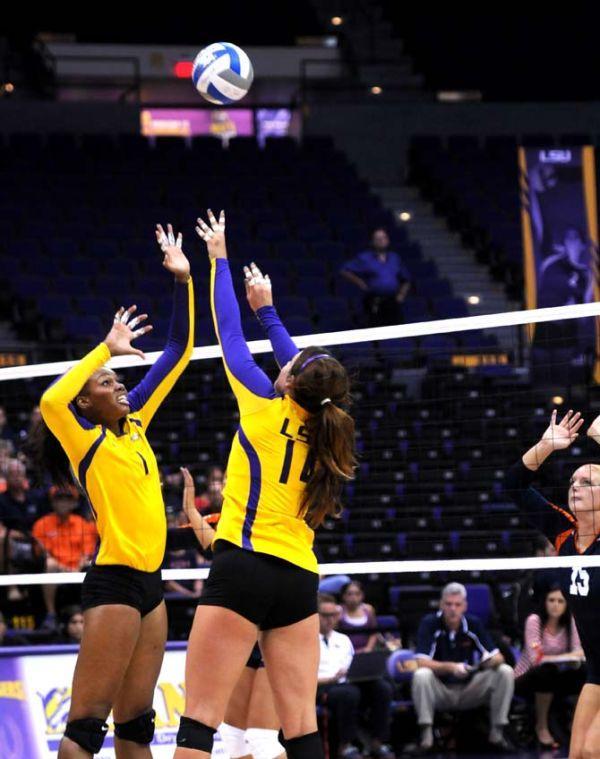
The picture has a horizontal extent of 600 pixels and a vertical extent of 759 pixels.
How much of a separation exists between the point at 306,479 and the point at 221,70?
399 centimetres

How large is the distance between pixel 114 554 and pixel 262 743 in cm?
127

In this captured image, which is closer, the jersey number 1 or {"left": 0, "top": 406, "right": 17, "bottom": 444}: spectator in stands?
the jersey number 1

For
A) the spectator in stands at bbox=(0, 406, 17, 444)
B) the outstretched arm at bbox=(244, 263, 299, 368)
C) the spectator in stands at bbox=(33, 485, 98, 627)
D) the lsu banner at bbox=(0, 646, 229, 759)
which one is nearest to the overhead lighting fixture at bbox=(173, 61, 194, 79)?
the spectator in stands at bbox=(0, 406, 17, 444)

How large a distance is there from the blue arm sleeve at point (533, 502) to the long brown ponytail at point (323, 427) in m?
1.80

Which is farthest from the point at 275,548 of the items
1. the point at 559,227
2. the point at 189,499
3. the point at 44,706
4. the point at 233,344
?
the point at 559,227

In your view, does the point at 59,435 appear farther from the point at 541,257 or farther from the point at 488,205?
the point at 488,205

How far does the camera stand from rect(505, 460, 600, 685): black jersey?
7230mm

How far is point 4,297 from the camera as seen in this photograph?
1758 centimetres

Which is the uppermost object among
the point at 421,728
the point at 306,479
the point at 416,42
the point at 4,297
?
the point at 416,42

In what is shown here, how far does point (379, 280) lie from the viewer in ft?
55.0

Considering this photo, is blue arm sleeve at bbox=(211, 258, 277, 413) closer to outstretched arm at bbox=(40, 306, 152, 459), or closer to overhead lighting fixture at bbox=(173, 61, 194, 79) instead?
outstretched arm at bbox=(40, 306, 152, 459)

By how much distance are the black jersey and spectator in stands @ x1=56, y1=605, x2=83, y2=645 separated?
4688mm

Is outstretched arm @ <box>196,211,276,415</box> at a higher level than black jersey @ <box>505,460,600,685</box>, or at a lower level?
higher

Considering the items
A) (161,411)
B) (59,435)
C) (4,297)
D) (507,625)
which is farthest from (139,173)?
(59,435)
